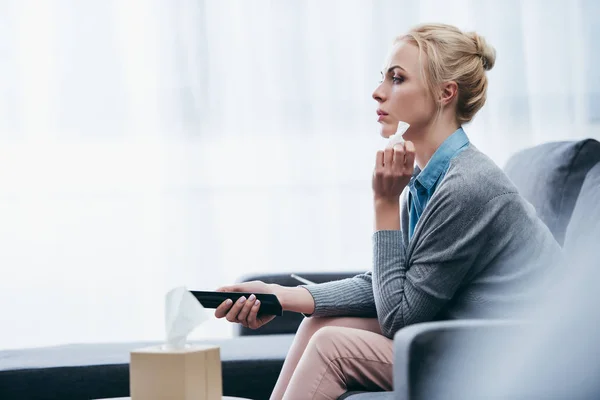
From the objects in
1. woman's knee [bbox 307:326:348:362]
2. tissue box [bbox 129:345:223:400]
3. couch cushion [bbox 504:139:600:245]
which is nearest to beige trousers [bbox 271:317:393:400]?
woman's knee [bbox 307:326:348:362]

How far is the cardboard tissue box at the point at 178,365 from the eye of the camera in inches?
43.0

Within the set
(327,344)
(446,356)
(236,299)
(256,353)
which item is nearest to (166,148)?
(256,353)

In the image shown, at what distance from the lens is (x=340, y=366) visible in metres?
1.33

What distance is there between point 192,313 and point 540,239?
649 millimetres

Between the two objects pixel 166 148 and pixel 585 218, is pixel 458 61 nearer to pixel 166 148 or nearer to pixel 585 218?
pixel 585 218

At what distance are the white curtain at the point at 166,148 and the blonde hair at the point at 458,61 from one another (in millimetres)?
1375

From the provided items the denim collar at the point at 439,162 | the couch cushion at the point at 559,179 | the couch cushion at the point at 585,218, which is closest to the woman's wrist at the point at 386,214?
the denim collar at the point at 439,162

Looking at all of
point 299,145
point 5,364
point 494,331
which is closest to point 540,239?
point 494,331

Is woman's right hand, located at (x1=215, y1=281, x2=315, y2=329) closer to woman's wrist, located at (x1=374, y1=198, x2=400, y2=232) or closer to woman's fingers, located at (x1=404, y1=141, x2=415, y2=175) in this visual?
woman's wrist, located at (x1=374, y1=198, x2=400, y2=232)

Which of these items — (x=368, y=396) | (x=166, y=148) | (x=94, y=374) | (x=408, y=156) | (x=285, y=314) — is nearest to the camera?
(x=368, y=396)

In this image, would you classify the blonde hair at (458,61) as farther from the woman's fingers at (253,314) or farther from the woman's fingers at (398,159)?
the woman's fingers at (253,314)

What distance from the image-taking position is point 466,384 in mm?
1049

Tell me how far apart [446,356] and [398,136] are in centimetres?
54

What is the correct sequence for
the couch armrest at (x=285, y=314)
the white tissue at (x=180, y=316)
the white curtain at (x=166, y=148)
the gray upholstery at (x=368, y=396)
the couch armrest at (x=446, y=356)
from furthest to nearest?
the white curtain at (x=166, y=148) → the couch armrest at (x=285, y=314) → the gray upholstery at (x=368, y=396) → the white tissue at (x=180, y=316) → the couch armrest at (x=446, y=356)
